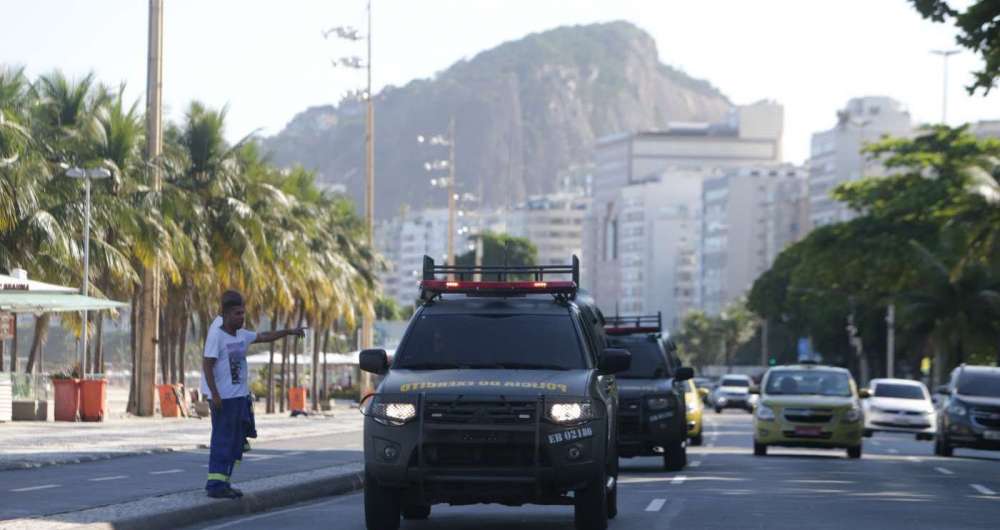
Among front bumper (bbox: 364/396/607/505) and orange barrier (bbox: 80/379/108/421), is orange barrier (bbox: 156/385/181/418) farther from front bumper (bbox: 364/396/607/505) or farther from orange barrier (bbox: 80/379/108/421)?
front bumper (bbox: 364/396/607/505)

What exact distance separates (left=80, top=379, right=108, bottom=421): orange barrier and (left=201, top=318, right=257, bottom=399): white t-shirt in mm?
29658

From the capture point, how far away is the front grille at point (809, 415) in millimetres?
34906

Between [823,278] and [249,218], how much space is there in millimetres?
28510

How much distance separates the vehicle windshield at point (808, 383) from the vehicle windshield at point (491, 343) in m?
19.7

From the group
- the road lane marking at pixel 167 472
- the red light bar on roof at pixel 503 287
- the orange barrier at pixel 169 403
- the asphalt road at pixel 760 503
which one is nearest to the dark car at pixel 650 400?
the asphalt road at pixel 760 503

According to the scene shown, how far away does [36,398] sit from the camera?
48125 millimetres

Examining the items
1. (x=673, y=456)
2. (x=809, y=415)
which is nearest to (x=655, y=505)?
(x=673, y=456)

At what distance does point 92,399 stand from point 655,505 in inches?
1148

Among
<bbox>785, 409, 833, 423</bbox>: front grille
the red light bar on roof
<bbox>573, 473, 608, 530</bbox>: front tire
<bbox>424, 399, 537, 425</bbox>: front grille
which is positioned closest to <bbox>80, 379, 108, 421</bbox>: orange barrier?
<bbox>785, 409, 833, 423</bbox>: front grille

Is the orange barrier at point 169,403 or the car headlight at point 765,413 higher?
the car headlight at point 765,413

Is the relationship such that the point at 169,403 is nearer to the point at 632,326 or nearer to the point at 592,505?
the point at 632,326

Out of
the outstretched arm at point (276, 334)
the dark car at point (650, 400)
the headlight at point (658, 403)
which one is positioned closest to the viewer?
the outstretched arm at point (276, 334)

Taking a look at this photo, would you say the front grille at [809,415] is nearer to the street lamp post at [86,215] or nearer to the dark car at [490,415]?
the street lamp post at [86,215]

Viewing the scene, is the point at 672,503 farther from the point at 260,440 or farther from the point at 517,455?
the point at 260,440
